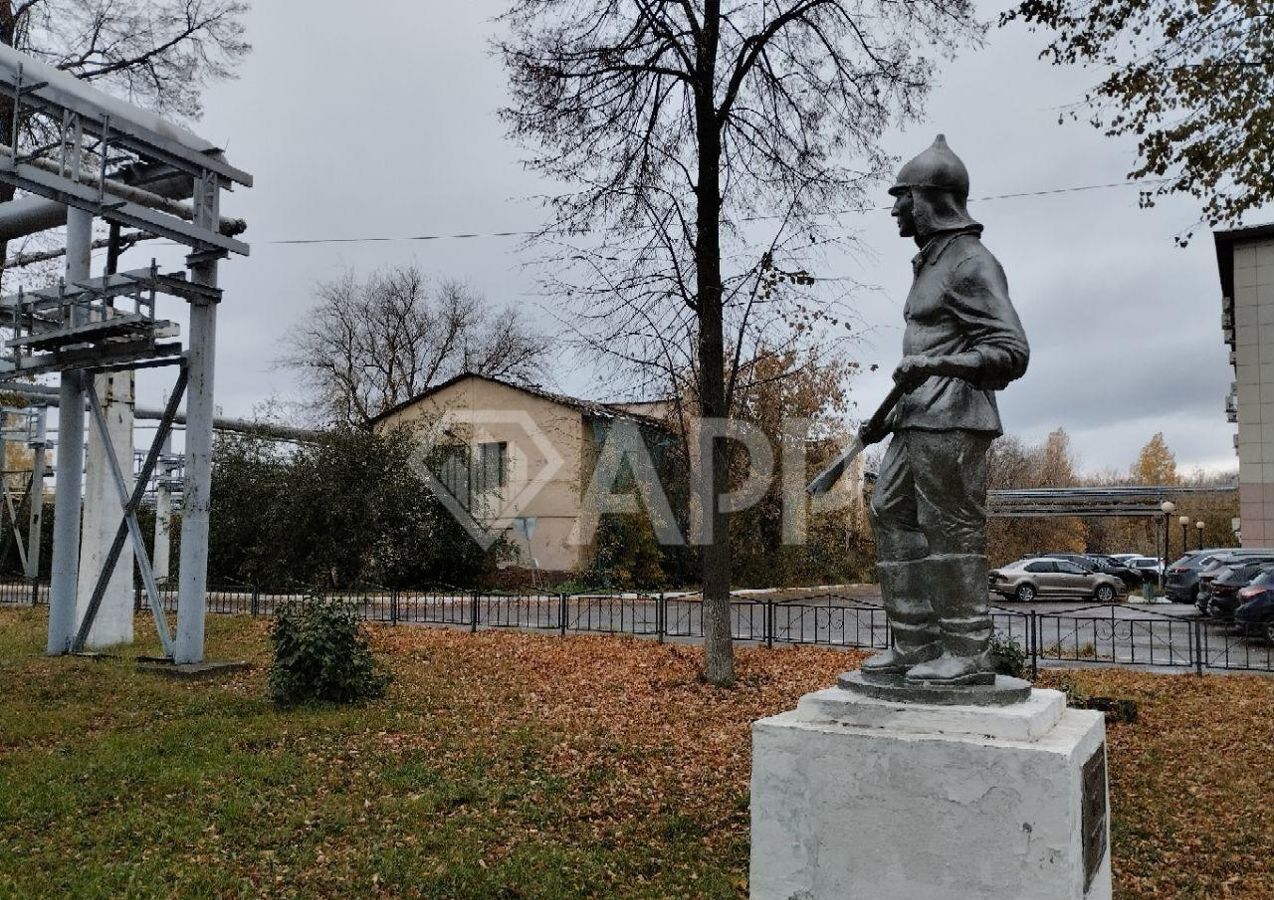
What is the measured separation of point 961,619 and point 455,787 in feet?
13.4

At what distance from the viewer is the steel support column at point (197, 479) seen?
10570 mm

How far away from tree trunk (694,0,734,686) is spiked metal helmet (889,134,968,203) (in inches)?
259

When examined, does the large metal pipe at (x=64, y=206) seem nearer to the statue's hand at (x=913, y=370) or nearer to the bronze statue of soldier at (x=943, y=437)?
the bronze statue of soldier at (x=943, y=437)

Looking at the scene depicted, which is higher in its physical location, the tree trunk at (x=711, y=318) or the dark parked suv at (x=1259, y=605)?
the tree trunk at (x=711, y=318)

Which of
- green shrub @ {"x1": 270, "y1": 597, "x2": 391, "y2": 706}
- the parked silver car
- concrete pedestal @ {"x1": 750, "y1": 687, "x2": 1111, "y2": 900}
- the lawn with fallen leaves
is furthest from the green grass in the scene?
the parked silver car

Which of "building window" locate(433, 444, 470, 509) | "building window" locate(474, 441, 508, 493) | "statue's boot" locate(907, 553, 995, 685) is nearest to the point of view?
"statue's boot" locate(907, 553, 995, 685)

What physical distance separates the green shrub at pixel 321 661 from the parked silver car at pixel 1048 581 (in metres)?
23.6

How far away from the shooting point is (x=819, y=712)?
4.06 metres

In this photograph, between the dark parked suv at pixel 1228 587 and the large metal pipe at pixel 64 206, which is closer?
the large metal pipe at pixel 64 206

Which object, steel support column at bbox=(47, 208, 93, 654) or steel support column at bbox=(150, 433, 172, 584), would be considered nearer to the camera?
steel support column at bbox=(47, 208, 93, 654)

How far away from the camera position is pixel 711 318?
10.9 metres

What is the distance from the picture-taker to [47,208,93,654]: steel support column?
1133 centimetres

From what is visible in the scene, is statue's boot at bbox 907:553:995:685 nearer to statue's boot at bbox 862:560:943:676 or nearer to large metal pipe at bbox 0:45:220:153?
statue's boot at bbox 862:560:943:676

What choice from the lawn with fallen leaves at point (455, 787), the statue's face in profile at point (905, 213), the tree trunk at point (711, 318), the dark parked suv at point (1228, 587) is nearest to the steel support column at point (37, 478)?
the lawn with fallen leaves at point (455, 787)
